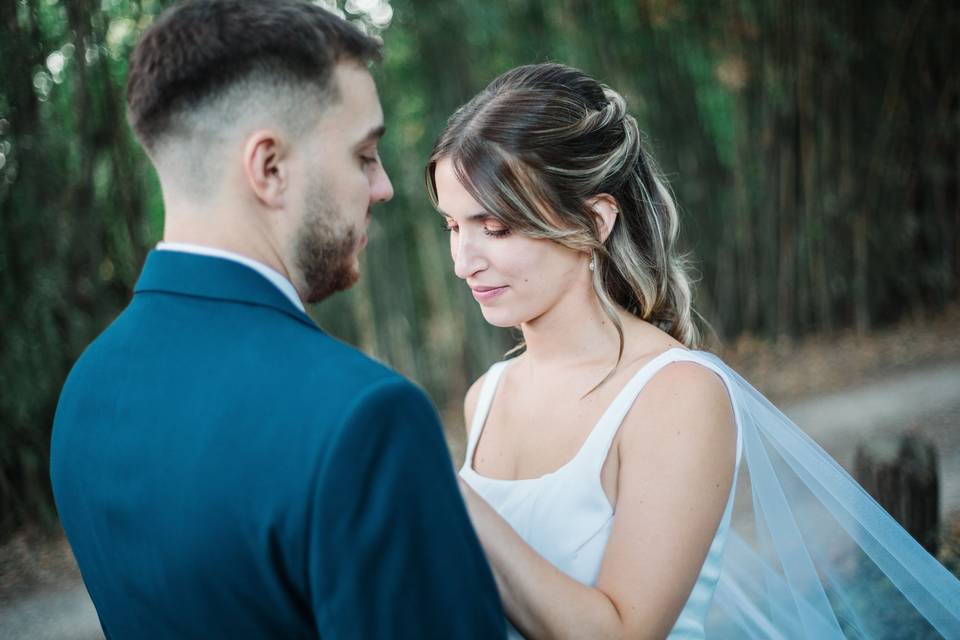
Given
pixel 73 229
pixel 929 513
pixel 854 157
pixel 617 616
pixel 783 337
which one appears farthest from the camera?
pixel 783 337

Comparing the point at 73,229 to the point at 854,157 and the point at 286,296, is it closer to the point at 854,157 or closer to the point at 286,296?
the point at 286,296

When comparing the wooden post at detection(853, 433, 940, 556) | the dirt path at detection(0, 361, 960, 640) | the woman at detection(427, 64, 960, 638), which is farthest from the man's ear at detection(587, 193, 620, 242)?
the dirt path at detection(0, 361, 960, 640)

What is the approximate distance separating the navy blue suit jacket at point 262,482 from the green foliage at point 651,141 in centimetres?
344

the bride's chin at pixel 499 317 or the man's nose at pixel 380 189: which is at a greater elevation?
the man's nose at pixel 380 189

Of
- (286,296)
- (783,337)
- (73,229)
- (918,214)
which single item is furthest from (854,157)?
(286,296)

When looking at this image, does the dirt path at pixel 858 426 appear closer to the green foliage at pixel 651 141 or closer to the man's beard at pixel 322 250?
the green foliage at pixel 651 141

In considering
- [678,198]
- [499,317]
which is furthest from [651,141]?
[499,317]

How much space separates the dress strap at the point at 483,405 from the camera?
200 cm

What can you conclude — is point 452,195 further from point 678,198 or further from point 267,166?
point 678,198

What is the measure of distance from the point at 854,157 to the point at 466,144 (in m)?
7.01

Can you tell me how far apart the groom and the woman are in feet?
1.96

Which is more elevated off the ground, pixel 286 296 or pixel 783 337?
pixel 286 296

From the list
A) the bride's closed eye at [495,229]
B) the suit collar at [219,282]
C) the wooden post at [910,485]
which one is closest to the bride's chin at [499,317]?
the bride's closed eye at [495,229]

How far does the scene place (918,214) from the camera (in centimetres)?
820
